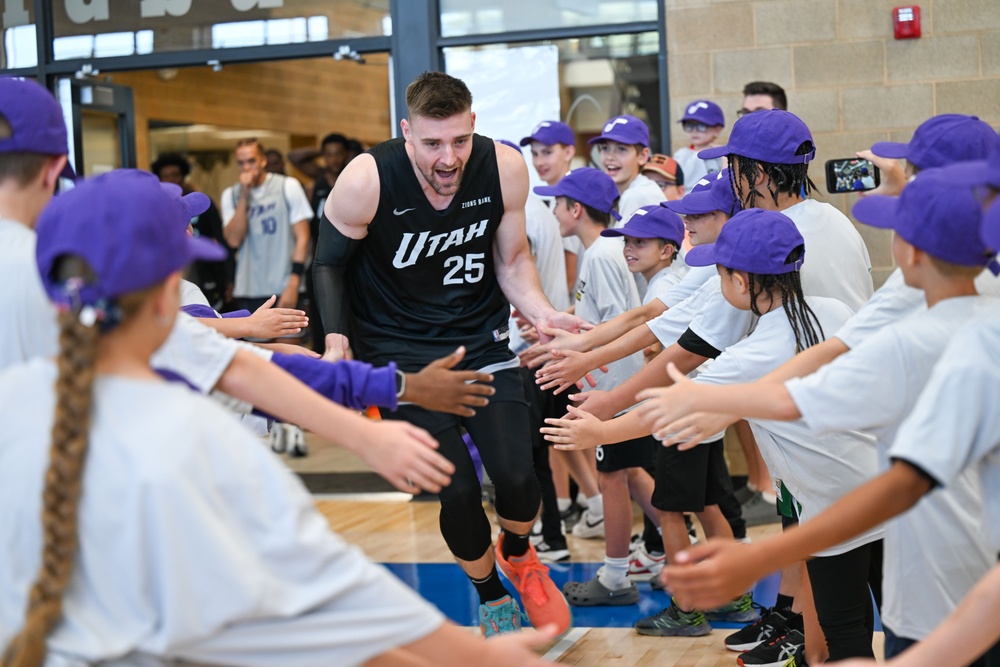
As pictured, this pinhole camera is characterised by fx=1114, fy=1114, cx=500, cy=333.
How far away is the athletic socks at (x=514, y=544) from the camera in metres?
3.57

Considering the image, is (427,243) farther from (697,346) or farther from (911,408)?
(911,408)

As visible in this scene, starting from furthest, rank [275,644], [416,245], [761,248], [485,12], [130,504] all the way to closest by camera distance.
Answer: [485,12]
[416,245]
[761,248]
[275,644]
[130,504]

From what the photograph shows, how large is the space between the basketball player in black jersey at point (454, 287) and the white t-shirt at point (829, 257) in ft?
2.43

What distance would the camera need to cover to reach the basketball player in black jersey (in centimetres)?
341

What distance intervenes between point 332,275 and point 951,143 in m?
1.90

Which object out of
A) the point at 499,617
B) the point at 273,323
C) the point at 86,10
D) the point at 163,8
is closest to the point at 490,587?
the point at 499,617

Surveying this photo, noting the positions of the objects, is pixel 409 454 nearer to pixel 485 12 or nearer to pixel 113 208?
pixel 113 208

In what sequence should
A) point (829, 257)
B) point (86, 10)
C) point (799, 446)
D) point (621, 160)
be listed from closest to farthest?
point (799, 446) → point (829, 257) → point (621, 160) → point (86, 10)

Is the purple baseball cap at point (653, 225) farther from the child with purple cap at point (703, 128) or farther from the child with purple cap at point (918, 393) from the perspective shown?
the child with purple cap at point (918, 393)

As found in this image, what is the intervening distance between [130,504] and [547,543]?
3.68 metres

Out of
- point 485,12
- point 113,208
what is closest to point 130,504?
point 113,208

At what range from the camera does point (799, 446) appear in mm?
2664

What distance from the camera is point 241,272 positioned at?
23.8 ft

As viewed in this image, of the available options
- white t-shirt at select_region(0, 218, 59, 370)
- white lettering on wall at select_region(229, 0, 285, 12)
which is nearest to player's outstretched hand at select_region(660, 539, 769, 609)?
white t-shirt at select_region(0, 218, 59, 370)
